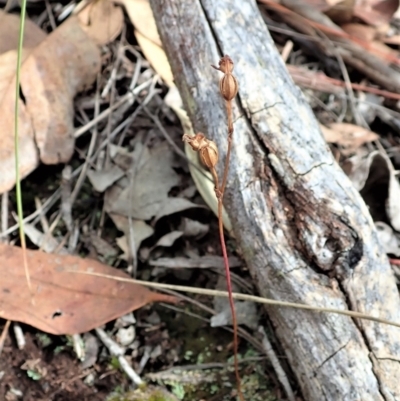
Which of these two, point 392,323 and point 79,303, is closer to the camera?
point 392,323

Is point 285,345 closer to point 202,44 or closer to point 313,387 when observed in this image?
point 313,387

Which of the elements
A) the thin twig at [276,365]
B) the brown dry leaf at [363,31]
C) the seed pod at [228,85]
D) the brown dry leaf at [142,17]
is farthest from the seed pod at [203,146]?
the brown dry leaf at [363,31]

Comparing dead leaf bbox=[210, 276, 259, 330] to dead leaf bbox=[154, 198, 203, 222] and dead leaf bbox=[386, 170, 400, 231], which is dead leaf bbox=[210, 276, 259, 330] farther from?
dead leaf bbox=[386, 170, 400, 231]

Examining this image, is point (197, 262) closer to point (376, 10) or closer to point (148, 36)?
point (148, 36)

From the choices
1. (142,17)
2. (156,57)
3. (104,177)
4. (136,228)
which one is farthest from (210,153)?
(142,17)

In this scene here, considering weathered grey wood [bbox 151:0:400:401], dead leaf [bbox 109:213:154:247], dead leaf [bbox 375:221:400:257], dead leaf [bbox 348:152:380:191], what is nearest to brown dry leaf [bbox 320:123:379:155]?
dead leaf [bbox 348:152:380:191]

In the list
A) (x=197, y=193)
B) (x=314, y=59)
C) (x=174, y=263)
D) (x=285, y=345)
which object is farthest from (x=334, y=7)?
(x=285, y=345)
